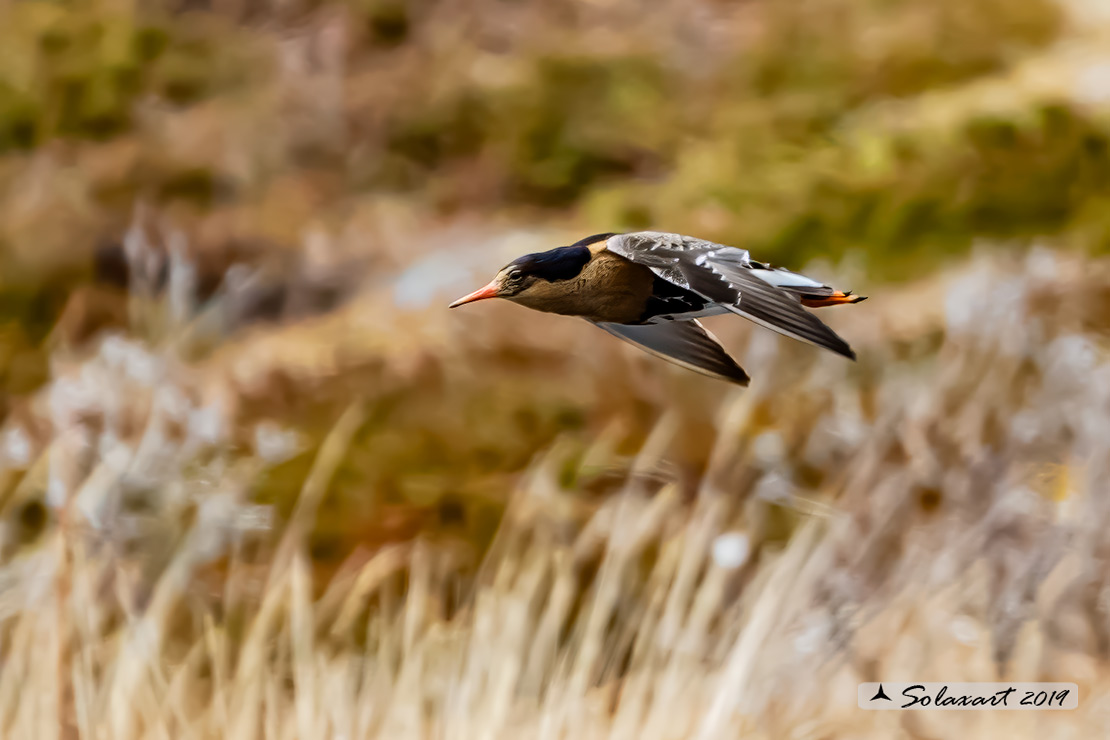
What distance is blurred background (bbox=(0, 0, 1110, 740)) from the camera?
1.33 meters

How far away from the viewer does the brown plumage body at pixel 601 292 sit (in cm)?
66

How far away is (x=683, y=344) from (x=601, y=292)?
8 cm

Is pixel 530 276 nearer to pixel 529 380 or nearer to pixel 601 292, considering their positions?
pixel 601 292

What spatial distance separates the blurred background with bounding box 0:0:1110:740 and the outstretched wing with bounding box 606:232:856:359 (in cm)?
73

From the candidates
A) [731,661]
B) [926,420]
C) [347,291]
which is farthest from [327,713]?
[347,291]

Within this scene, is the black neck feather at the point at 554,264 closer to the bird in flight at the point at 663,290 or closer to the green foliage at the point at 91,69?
the bird in flight at the point at 663,290

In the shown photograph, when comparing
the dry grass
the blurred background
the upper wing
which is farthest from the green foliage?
the upper wing

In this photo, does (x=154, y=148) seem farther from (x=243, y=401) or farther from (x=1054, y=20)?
(x=1054, y=20)

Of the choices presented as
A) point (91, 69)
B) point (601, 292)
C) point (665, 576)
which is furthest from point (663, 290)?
point (91, 69)

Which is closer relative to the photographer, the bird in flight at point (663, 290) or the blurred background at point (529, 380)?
the bird in flight at point (663, 290)

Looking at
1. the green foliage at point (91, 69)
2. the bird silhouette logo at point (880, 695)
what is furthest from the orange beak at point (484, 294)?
the green foliage at point (91, 69)

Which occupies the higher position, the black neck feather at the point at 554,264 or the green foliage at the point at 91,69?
the green foliage at the point at 91,69

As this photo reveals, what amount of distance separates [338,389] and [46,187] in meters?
1.04

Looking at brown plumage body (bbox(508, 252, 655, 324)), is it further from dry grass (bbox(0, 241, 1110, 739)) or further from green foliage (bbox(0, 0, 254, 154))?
green foliage (bbox(0, 0, 254, 154))
